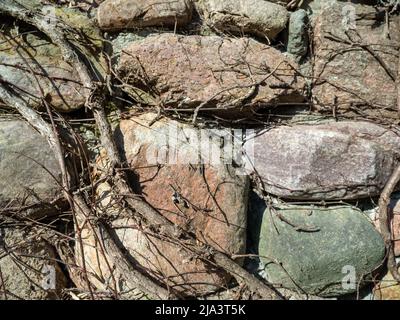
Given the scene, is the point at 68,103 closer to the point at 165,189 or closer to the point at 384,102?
the point at 165,189

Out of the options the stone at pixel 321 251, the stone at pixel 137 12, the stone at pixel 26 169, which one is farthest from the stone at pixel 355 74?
the stone at pixel 26 169

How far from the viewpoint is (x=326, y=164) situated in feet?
7.51

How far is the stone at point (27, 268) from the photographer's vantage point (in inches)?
82.9

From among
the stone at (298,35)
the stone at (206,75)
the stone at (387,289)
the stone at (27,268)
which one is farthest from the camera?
the stone at (298,35)

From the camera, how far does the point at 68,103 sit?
7.66 feet

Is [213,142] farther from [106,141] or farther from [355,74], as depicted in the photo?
[355,74]

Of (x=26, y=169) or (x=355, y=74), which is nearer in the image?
(x=26, y=169)

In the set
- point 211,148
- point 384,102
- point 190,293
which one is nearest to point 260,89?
point 211,148

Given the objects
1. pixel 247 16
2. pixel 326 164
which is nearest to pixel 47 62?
pixel 247 16

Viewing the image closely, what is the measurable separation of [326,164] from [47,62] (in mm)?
1415

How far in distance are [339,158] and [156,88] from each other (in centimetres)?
94

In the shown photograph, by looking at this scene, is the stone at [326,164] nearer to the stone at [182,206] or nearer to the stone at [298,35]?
the stone at [182,206]

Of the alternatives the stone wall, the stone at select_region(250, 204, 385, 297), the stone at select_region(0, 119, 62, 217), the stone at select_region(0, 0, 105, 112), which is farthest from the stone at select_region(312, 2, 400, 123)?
the stone at select_region(0, 119, 62, 217)

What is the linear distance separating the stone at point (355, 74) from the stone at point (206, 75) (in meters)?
0.13
